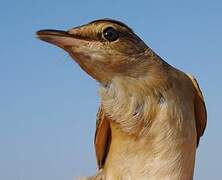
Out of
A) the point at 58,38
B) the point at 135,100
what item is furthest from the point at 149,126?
the point at 58,38

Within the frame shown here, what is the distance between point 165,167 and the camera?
9.01 ft

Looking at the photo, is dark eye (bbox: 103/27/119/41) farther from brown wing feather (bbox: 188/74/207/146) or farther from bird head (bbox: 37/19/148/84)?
brown wing feather (bbox: 188/74/207/146)

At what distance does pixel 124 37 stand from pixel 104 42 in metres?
0.12

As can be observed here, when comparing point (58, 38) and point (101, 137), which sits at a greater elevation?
point (58, 38)

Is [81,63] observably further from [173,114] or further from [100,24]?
[173,114]

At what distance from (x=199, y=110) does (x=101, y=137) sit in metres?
0.56

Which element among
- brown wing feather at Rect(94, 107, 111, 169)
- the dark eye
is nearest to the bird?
the dark eye

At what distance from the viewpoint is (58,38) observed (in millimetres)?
2643

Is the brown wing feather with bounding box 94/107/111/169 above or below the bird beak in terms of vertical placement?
below

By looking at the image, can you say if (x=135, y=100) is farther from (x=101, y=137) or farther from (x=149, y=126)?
(x=101, y=137)

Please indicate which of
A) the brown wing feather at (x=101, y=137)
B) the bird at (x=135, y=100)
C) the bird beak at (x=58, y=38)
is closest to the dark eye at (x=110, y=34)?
the bird at (x=135, y=100)

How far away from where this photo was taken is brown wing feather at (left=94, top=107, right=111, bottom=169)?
298 centimetres

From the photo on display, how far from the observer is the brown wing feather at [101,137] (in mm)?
2980

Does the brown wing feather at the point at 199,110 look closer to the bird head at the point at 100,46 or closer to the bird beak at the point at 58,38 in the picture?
the bird head at the point at 100,46
